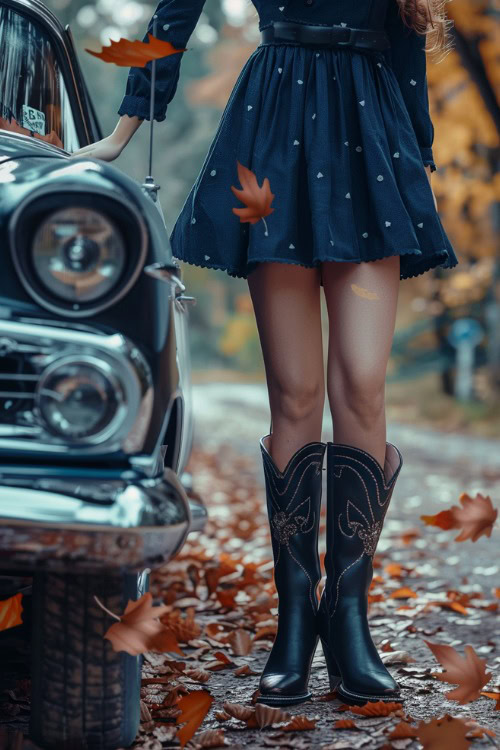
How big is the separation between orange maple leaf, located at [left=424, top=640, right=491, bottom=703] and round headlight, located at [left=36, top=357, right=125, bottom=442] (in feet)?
3.28

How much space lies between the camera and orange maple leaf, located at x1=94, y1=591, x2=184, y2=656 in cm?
172

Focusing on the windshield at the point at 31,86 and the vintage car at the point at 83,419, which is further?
the windshield at the point at 31,86

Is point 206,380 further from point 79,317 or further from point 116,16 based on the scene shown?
point 79,317

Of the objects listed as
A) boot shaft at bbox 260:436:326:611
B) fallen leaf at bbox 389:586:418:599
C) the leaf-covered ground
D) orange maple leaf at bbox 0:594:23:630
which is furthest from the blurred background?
fallen leaf at bbox 389:586:418:599

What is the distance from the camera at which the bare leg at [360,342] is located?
85.6 inches

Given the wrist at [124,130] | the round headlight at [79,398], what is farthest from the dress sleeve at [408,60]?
the round headlight at [79,398]

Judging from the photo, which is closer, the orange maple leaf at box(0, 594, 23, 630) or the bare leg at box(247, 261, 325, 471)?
the orange maple leaf at box(0, 594, 23, 630)

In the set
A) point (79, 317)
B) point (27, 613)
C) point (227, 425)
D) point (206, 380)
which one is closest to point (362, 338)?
point (79, 317)

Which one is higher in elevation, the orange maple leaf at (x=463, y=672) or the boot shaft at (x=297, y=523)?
the boot shaft at (x=297, y=523)

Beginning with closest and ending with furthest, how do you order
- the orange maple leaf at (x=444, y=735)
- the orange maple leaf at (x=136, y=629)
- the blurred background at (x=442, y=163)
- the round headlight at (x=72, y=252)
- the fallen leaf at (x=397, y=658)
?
the round headlight at (x=72, y=252), the orange maple leaf at (x=136, y=629), the orange maple leaf at (x=444, y=735), the fallen leaf at (x=397, y=658), the blurred background at (x=442, y=163)

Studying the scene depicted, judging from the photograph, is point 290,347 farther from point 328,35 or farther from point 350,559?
point 328,35

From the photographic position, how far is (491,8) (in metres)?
6.62

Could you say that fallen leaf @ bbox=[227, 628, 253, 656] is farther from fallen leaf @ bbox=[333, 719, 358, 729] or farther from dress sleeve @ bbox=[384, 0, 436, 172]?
dress sleeve @ bbox=[384, 0, 436, 172]

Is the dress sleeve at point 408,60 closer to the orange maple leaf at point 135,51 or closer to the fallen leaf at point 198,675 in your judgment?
the orange maple leaf at point 135,51
